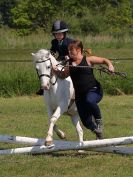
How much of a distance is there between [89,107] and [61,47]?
970 mm

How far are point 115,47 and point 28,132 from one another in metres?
27.9

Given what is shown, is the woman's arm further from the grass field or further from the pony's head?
the grass field

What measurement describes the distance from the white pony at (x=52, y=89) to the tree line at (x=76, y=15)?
4096cm

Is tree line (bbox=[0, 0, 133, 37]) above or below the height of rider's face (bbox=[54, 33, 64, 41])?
below

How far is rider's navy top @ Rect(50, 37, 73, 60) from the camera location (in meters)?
8.08

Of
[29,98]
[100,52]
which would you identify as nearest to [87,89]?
[29,98]

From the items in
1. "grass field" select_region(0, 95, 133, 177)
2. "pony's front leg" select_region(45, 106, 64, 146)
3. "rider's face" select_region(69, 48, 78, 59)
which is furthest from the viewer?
"rider's face" select_region(69, 48, 78, 59)

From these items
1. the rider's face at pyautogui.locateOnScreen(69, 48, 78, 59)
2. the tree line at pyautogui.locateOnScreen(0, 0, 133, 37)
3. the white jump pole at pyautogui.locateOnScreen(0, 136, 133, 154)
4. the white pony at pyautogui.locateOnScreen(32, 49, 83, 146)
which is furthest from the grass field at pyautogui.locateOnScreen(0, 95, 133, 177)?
the tree line at pyautogui.locateOnScreen(0, 0, 133, 37)

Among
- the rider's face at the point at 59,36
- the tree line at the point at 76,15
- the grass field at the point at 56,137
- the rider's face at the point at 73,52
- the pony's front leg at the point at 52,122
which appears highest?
the rider's face at the point at 59,36

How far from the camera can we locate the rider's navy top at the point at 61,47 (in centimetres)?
808

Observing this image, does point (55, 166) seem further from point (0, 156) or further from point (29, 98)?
point (29, 98)

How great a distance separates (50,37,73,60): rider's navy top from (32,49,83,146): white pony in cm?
41

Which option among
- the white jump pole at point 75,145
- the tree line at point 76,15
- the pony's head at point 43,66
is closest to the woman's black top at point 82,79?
the pony's head at point 43,66

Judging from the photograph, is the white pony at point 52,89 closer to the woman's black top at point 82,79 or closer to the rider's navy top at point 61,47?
the woman's black top at point 82,79
